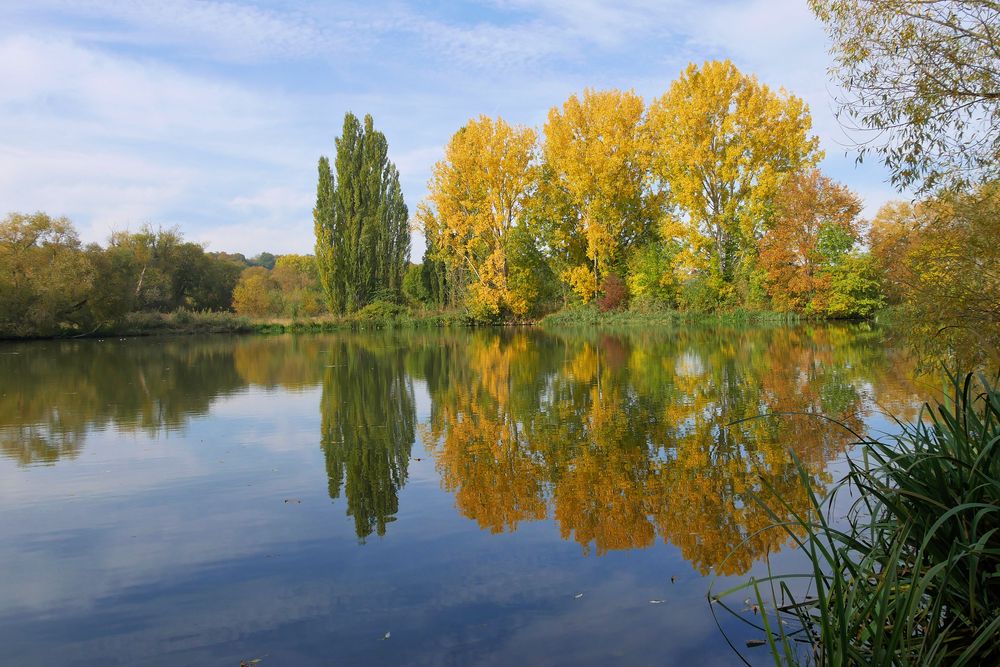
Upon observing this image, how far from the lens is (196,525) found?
5668 millimetres

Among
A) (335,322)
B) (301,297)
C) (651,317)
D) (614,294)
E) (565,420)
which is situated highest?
(301,297)

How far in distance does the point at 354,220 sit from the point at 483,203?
331 inches

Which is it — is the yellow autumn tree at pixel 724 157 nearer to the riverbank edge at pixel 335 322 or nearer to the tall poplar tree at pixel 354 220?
the riverbank edge at pixel 335 322

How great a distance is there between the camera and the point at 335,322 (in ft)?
139

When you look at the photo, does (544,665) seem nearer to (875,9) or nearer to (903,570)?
(903,570)

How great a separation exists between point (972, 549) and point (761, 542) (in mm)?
2317

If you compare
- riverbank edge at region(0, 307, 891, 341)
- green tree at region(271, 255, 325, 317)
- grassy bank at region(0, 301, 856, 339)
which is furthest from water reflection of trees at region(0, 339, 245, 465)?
green tree at region(271, 255, 325, 317)

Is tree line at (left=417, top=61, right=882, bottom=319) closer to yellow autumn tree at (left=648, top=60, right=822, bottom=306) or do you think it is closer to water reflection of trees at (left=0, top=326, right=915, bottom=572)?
yellow autumn tree at (left=648, top=60, right=822, bottom=306)

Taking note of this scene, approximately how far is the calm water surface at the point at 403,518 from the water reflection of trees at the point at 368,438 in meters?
0.05

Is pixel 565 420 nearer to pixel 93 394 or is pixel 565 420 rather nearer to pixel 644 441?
pixel 644 441

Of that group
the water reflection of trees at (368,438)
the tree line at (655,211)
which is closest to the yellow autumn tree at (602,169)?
the tree line at (655,211)

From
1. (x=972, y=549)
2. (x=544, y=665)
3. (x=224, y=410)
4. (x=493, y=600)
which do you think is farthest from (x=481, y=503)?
(x=224, y=410)

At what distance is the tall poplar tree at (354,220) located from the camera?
137 ft

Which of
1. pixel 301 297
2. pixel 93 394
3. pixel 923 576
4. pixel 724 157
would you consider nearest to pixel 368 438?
pixel 923 576
